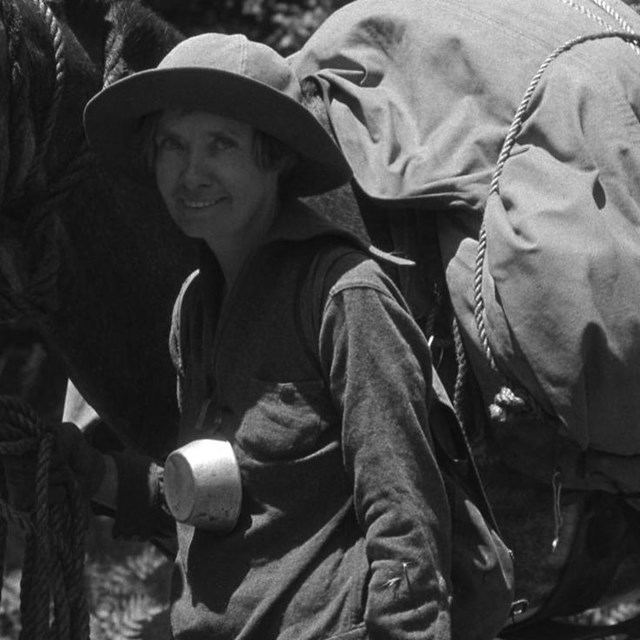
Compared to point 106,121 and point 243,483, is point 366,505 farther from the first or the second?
point 106,121

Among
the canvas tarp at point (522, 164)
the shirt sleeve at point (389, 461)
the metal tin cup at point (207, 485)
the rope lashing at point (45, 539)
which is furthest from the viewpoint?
the canvas tarp at point (522, 164)

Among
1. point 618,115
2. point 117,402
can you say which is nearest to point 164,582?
point 117,402

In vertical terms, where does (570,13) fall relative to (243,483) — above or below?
above

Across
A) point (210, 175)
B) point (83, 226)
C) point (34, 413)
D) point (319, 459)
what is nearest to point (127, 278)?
point (83, 226)

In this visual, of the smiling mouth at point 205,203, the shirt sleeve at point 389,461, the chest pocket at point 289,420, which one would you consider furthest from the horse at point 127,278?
the shirt sleeve at point 389,461

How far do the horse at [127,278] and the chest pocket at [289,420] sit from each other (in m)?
0.47

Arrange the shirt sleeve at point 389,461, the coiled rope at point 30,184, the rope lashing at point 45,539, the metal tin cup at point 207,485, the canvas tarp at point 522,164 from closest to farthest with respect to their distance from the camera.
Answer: the shirt sleeve at point 389,461, the metal tin cup at point 207,485, the rope lashing at point 45,539, the coiled rope at point 30,184, the canvas tarp at point 522,164

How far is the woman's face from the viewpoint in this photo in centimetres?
240

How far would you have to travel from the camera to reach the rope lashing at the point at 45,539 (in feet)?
8.13

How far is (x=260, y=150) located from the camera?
244cm

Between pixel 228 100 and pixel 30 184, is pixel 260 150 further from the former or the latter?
pixel 30 184

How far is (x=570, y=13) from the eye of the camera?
310cm

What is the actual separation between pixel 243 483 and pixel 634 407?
25.9 inches

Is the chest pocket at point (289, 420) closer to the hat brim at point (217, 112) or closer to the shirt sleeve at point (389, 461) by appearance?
the shirt sleeve at point (389, 461)
